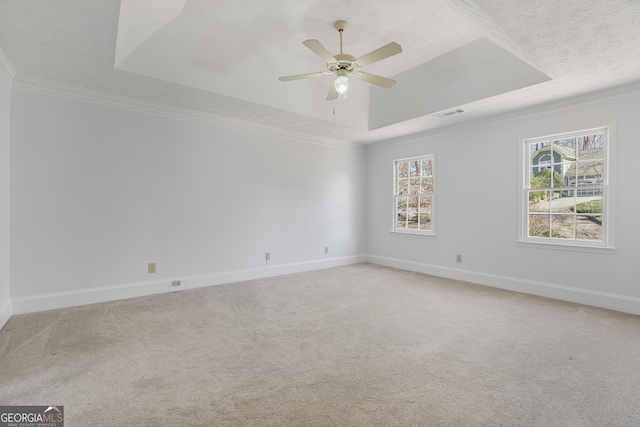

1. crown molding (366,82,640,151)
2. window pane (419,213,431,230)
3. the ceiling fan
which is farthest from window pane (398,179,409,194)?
the ceiling fan

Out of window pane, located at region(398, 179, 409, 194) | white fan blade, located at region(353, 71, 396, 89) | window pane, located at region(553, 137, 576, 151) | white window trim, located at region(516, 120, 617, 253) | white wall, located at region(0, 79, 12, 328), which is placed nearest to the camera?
white wall, located at region(0, 79, 12, 328)

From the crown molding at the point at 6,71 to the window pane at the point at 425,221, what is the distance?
562 cm

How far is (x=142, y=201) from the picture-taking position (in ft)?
13.0

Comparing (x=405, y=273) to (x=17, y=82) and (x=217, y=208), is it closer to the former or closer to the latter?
(x=217, y=208)

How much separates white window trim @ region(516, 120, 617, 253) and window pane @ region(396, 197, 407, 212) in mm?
1962

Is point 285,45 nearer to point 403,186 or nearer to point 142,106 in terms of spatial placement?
point 142,106

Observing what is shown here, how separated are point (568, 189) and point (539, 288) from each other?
51.2 inches

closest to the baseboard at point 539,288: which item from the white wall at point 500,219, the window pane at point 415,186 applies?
the white wall at point 500,219

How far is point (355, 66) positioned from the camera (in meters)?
2.94

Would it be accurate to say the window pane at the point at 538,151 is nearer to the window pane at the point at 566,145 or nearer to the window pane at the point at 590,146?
the window pane at the point at 566,145

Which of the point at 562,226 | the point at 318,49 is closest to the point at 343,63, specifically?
the point at 318,49

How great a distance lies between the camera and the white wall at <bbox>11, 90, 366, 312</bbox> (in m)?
3.32

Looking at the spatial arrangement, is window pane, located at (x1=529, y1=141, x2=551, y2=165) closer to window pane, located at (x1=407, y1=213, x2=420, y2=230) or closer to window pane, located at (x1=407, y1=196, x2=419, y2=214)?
window pane, located at (x1=407, y1=196, x2=419, y2=214)

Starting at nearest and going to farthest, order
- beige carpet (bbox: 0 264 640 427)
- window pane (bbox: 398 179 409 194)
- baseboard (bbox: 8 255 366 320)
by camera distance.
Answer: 1. beige carpet (bbox: 0 264 640 427)
2. baseboard (bbox: 8 255 366 320)
3. window pane (bbox: 398 179 409 194)
